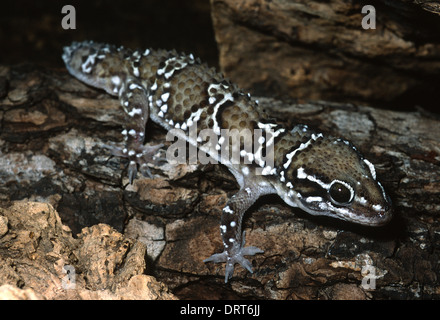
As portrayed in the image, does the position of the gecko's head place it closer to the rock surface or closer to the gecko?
the gecko

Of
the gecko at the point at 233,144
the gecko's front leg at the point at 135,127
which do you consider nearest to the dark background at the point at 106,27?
the gecko at the point at 233,144

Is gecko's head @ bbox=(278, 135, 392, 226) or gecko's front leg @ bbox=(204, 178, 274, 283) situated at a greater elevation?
gecko's head @ bbox=(278, 135, 392, 226)

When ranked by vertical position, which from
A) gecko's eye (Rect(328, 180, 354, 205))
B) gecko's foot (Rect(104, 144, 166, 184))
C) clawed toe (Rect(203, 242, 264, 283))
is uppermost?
gecko's foot (Rect(104, 144, 166, 184))

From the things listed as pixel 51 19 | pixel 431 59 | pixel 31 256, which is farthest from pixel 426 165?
pixel 51 19

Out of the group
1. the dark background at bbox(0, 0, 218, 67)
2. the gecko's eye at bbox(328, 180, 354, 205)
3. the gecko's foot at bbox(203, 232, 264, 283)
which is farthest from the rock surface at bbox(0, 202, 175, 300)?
the dark background at bbox(0, 0, 218, 67)

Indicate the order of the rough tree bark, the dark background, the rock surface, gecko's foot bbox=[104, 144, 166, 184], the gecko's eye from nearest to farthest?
the rock surface, the gecko's eye, the rough tree bark, gecko's foot bbox=[104, 144, 166, 184], the dark background

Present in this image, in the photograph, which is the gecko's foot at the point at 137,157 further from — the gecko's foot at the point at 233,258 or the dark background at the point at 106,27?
the dark background at the point at 106,27

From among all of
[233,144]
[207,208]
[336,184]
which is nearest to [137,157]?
[207,208]
